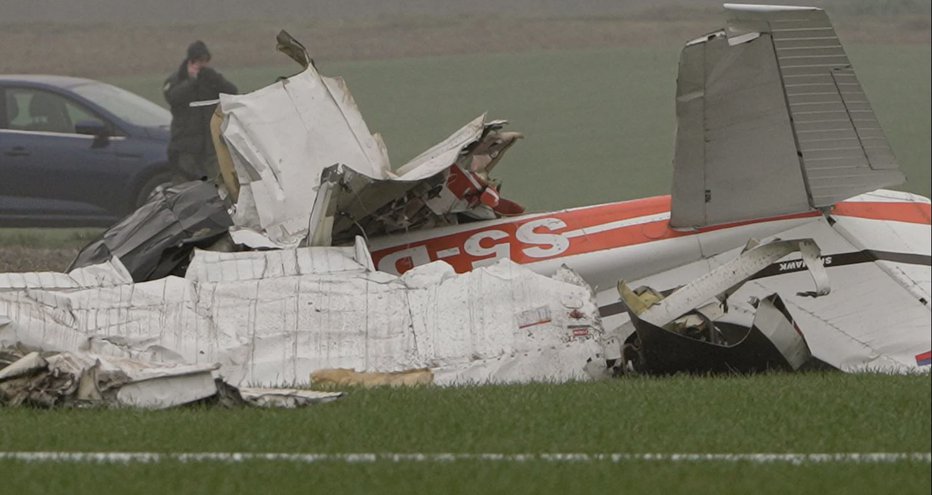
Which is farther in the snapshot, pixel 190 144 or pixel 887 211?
pixel 190 144

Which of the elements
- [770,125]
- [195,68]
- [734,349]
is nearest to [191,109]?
[195,68]

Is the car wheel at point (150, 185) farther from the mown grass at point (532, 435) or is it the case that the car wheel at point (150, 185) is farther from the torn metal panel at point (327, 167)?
the mown grass at point (532, 435)

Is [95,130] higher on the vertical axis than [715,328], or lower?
higher

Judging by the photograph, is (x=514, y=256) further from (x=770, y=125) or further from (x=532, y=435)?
(x=532, y=435)

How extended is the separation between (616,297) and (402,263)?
1263mm

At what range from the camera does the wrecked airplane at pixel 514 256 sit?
29.3ft

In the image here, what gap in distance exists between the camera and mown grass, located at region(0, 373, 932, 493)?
18.2 ft

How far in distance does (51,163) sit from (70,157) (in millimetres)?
260

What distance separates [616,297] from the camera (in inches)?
384

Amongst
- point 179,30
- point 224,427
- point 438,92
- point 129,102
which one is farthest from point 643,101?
point 224,427

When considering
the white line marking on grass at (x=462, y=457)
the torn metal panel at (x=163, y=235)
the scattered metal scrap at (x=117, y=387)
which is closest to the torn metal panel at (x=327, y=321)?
the torn metal panel at (x=163, y=235)

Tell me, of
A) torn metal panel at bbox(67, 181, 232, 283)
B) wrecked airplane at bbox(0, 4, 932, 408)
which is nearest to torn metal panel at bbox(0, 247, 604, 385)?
wrecked airplane at bbox(0, 4, 932, 408)

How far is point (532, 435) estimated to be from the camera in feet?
21.6

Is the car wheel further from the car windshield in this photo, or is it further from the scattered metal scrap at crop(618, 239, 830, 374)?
the scattered metal scrap at crop(618, 239, 830, 374)
